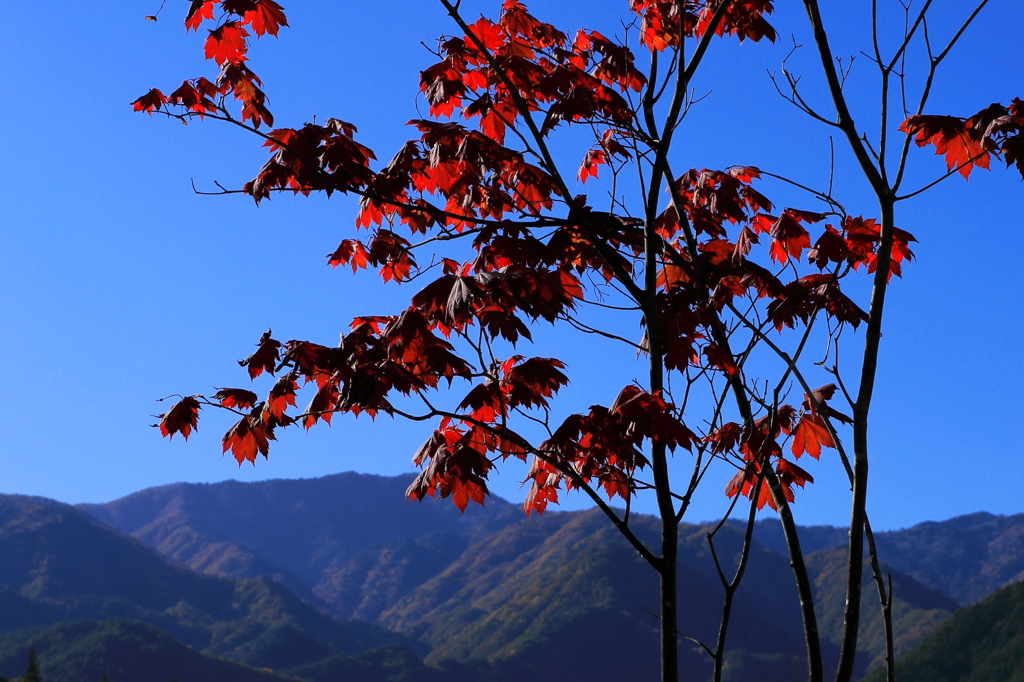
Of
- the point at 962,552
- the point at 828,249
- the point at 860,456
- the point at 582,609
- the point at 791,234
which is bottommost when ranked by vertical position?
the point at 582,609

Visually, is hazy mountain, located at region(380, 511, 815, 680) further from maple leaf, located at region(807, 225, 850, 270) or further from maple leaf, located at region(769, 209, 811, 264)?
maple leaf, located at region(807, 225, 850, 270)

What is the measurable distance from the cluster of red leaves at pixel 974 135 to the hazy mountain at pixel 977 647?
45.5 meters

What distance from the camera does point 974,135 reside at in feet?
12.8

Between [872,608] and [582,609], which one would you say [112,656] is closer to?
[582,609]

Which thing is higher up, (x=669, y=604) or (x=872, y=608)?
(x=669, y=604)

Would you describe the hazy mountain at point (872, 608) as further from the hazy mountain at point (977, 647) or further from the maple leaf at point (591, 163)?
the maple leaf at point (591, 163)

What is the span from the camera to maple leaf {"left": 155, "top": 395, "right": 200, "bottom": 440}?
4.48 meters

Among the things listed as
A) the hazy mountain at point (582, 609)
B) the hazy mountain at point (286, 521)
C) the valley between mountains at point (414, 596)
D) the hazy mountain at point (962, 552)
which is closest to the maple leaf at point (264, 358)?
the valley between mountains at point (414, 596)

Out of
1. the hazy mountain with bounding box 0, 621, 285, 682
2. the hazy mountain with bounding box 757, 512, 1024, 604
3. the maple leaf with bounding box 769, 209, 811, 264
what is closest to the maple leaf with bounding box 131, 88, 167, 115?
the maple leaf with bounding box 769, 209, 811, 264

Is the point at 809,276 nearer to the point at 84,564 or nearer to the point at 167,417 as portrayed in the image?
the point at 167,417

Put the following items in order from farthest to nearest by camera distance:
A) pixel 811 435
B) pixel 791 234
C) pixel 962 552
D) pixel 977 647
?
1. pixel 962 552
2. pixel 977 647
3. pixel 791 234
4. pixel 811 435

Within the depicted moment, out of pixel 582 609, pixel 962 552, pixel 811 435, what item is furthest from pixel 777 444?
pixel 962 552

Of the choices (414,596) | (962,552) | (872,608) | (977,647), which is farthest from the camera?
(414,596)

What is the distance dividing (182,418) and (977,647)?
4921 cm
